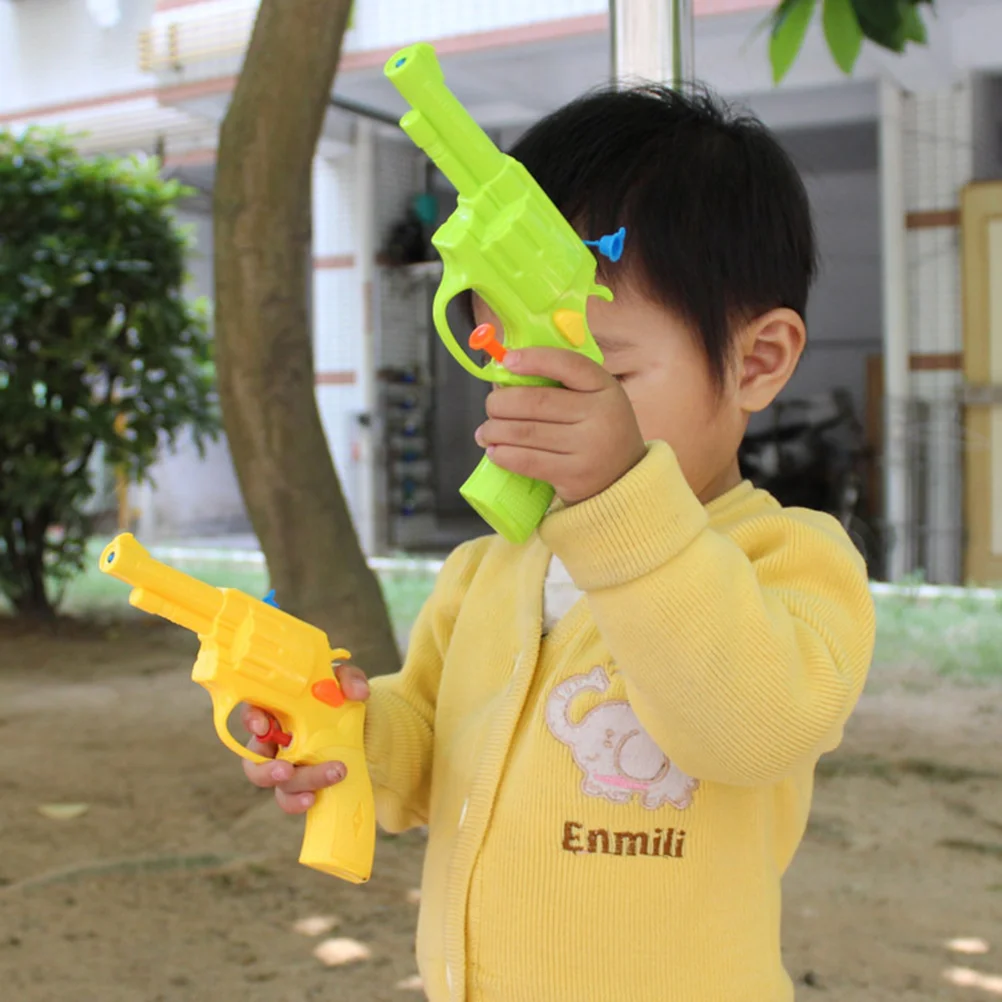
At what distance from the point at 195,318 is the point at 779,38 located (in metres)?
4.46

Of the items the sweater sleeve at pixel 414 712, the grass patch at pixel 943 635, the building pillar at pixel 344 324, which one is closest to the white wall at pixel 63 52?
the building pillar at pixel 344 324

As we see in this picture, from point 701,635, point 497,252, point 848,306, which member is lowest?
point 701,635

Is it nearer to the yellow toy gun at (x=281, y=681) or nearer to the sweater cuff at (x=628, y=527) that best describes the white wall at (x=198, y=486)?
the yellow toy gun at (x=281, y=681)

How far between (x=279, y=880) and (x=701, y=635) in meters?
2.04

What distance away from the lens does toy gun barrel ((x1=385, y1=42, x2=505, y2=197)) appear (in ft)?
A: 2.35

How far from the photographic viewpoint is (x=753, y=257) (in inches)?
41.0

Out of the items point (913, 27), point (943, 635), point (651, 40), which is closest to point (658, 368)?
point (651, 40)

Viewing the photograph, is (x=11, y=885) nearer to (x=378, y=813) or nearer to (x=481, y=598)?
(x=378, y=813)

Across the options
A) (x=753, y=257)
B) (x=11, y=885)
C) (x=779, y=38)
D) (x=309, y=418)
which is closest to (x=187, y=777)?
(x=11, y=885)

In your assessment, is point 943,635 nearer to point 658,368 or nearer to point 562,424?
point 658,368

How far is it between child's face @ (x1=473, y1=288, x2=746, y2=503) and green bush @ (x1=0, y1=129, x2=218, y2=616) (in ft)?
15.5

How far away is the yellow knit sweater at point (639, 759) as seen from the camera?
82 cm

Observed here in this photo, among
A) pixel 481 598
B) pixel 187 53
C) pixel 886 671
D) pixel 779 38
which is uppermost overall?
pixel 187 53

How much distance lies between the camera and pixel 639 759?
1.03 m
